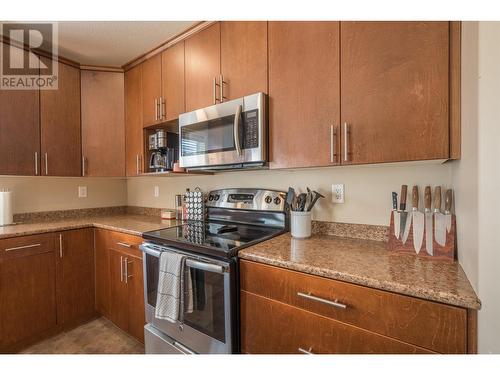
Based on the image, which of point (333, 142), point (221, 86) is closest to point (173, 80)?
point (221, 86)

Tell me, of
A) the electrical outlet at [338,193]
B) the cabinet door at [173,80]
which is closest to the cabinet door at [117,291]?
the cabinet door at [173,80]

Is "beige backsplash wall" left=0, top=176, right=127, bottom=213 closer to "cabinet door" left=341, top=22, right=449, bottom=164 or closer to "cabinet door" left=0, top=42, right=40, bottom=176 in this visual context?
"cabinet door" left=0, top=42, right=40, bottom=176

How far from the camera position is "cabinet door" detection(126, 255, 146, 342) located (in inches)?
65.4

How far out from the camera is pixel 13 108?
181 centimetres

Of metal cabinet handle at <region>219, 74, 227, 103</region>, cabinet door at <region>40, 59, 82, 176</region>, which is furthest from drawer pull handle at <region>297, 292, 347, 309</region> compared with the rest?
cabinet door at <region>40, 59, 82, 176</region>

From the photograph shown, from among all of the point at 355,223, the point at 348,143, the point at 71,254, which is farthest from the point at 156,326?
the point at 348,143

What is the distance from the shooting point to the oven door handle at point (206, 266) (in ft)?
3.75

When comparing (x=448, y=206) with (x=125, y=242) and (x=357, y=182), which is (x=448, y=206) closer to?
(x=357, y=182)

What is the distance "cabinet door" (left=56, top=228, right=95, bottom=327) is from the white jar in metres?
1.71

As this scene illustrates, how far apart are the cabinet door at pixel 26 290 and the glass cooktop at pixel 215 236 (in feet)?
2.90

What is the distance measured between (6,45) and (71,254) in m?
1.61

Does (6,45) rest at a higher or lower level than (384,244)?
higher

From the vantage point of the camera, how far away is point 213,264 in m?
1.17
